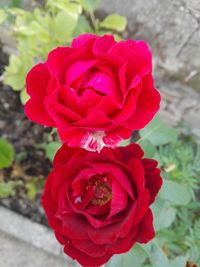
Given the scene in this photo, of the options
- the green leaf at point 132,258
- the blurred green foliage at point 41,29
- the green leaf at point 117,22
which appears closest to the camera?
the green leaf at point 132,258

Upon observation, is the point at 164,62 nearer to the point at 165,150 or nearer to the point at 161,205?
the point at 165,150

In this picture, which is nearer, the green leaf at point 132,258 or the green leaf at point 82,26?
the green leaf at point 132,258

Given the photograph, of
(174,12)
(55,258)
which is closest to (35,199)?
(55,258)

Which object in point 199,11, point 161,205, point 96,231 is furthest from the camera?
point 199,11

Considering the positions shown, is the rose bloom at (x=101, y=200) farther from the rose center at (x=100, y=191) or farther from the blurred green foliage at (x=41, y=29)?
the blurred green foliage at (x=41, y=29)

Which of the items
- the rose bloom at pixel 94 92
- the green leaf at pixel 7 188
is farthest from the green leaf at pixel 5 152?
the rose bloom at pixel 94 92

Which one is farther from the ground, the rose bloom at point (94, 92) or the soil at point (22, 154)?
the rose bloom at point (94, 92)

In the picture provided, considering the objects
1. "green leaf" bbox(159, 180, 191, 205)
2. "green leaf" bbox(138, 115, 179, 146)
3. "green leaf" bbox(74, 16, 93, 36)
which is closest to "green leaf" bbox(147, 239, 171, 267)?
"green leaf" bbox(159, 180, 191, 205)
